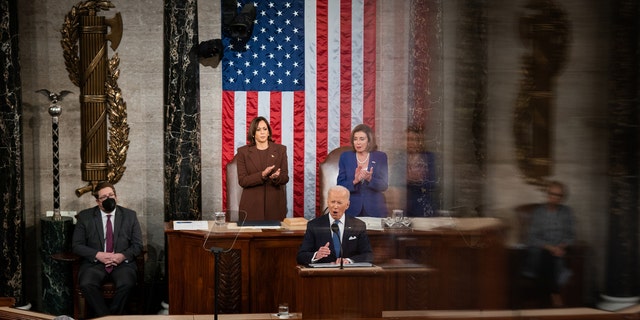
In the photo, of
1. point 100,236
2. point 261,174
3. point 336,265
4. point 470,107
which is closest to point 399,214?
point 470,107

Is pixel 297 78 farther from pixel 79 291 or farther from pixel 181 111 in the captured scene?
pixel 79 291

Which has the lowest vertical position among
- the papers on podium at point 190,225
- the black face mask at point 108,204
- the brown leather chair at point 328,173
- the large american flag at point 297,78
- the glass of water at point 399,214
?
the papers on podium at point 190,225

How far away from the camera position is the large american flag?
31.7ft

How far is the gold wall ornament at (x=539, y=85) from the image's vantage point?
428 mm

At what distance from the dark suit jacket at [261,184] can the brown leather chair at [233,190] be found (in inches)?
15.6

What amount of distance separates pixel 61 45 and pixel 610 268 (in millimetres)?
9679

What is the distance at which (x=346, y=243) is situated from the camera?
21.4 feet

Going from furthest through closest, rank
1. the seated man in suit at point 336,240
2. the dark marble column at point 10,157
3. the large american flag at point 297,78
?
1. the large american flag at point 297,78
2. the dark marble column at point 10,157
3. the seated man in suit at point 336,240

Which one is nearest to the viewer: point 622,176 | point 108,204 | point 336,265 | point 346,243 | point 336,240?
point 622,176

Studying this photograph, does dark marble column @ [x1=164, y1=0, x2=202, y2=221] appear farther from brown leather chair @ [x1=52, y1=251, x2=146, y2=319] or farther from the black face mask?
the black face mask

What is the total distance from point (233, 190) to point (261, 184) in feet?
2.33

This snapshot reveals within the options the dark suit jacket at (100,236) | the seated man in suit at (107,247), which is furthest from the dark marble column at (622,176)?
the dark suit jacket at (100,236)

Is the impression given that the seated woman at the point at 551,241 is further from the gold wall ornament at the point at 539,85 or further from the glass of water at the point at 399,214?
the glass of water at the point at 399,214

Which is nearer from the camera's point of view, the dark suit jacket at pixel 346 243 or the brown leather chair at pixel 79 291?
the dark suit jacket at pixel 346 243
